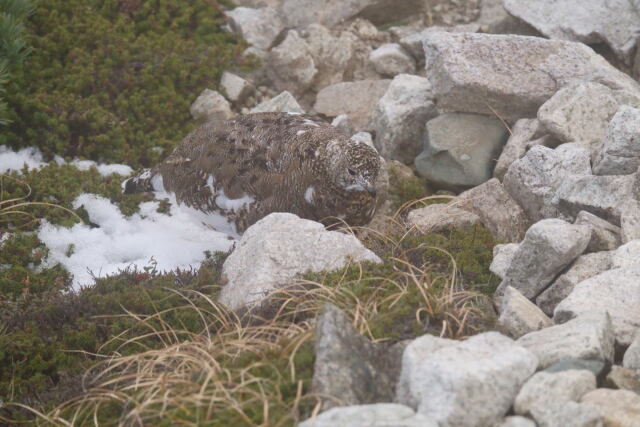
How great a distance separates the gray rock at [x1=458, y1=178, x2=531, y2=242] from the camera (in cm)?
540

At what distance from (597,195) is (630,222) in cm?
44

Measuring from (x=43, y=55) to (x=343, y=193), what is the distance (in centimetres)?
384

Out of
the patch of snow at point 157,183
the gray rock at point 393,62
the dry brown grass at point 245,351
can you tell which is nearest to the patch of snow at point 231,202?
the patch of snow at point 157,183

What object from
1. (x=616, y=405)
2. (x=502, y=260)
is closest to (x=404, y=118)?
(x=502, y=260)

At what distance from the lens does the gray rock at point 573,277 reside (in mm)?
4098

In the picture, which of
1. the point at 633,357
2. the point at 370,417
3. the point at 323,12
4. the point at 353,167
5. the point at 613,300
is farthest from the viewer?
the point at 323,12

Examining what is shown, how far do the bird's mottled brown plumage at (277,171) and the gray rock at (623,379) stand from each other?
2.29 metres

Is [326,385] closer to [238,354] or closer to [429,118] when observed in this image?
[238,354]

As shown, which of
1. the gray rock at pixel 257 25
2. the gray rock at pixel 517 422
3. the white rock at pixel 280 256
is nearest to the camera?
the gray rock at pixel 517 422

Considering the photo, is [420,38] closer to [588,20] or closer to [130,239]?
[588,20]

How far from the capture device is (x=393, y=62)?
25.7ft

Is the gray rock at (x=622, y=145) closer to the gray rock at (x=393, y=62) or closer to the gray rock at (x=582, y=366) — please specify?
the gray rock at (x=582, y=366)

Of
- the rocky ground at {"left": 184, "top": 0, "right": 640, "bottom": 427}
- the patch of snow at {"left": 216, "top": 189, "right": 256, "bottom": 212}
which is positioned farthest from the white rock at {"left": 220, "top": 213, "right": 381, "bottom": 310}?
the patch of snow at {"left": 216, "top": 189, "right": 256, "bottom": 212}

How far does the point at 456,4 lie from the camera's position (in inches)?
338
